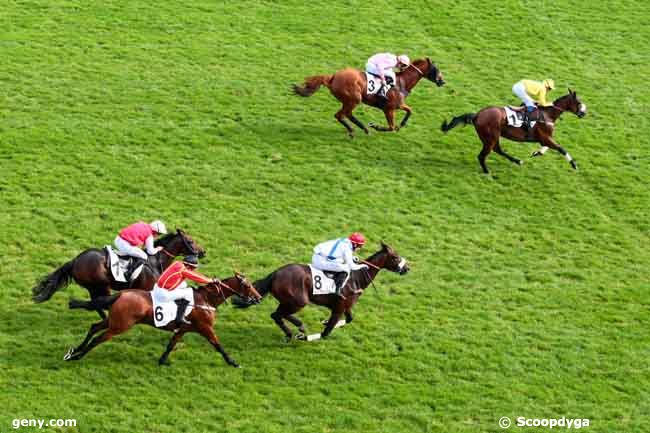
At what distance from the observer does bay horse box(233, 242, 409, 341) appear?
1698cm

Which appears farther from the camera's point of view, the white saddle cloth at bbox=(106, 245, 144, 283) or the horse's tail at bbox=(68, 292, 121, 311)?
the white saddle cloth at bbox=(106, 245, 144, 283)

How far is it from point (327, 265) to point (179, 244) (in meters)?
2.55

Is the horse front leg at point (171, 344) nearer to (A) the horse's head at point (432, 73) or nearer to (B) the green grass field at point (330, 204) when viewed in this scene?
(B) the green grass field at point (330, 204)

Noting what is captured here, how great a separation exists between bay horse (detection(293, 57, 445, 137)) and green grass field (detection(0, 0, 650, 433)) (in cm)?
66

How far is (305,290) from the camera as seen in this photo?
672 inches

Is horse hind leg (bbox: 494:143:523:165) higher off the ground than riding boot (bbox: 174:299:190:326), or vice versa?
riding boot (bbox: 174:299:190:326)

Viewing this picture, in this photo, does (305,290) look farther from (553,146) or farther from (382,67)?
(553,146)

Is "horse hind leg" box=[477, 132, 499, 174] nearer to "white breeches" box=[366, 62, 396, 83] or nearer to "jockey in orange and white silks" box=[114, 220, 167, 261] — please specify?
"white breeches" box=[366, 62, 396, 83]

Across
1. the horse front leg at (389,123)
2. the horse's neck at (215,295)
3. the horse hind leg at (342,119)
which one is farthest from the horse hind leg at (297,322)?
the horse front leg at (389,123)

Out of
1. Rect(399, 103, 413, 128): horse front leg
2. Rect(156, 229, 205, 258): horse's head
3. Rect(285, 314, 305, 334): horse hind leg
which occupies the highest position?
Rect(156, 229, 205, 258): horse's head

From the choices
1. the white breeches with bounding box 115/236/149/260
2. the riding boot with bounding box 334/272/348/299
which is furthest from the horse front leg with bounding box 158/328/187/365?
the riding boot with bounding box 334/272/348/299

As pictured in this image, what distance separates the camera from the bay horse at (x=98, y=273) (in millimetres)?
16922

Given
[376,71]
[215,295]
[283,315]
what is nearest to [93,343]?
[215,295]

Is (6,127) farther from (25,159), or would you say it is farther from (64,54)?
(64,54)
